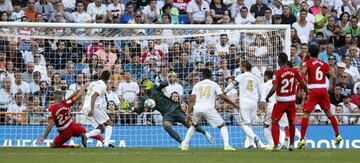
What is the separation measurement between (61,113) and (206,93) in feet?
10.8

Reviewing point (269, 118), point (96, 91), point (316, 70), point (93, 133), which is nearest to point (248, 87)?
point (269, 118)

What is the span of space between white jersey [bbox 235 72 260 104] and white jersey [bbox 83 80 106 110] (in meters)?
3.11

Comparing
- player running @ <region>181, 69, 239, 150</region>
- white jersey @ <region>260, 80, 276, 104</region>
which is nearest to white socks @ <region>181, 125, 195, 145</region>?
player running @ <region>181, 69, 239, 150</region>

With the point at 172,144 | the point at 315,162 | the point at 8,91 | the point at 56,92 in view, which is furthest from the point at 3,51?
the point at 315,162

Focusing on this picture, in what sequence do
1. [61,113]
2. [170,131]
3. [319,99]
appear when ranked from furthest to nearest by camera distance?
[170,131]
[61,113]
[319,99]

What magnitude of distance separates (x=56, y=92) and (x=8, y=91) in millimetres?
2779

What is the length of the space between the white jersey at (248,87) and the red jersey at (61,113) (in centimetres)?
376

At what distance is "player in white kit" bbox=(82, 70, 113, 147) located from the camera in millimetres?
25250

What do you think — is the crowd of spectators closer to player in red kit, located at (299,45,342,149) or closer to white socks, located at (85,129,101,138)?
white socks, located at (85,129,101,138)

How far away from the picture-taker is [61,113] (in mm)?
24875

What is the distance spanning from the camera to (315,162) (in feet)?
58.6

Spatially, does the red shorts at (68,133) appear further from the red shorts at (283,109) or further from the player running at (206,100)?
the red shorts at (283,109)

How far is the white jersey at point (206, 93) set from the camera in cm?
2428

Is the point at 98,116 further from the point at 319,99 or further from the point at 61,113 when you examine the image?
the point at 319,99
